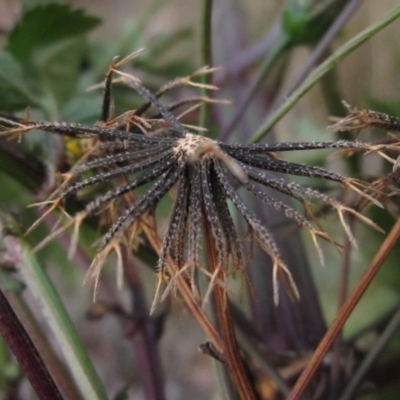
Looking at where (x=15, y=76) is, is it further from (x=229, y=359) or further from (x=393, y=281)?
(x=393, y=281)

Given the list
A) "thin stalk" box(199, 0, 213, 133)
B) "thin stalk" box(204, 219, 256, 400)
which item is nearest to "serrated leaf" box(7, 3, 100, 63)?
"thin stalk" box(199, 0, 213, 133)

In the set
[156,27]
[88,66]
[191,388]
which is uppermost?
[156,27]

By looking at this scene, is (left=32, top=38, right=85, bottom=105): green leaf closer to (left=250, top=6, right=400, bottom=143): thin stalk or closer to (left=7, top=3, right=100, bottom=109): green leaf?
(left=7, top=3, right=100, bottom=109): green leaf

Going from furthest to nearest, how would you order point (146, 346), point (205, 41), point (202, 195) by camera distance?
point (146, 346) < point (205, 41) < point (202, 195)

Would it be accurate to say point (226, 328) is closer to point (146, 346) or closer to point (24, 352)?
point (24, 352)

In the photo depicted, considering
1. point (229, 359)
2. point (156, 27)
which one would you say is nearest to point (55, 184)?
point (229, 359)

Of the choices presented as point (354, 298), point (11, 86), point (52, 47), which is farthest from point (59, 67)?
point (354, 298)

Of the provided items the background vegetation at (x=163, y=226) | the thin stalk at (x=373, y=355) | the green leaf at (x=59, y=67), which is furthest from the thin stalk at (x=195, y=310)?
the green leaf at (x=59, y=67)
